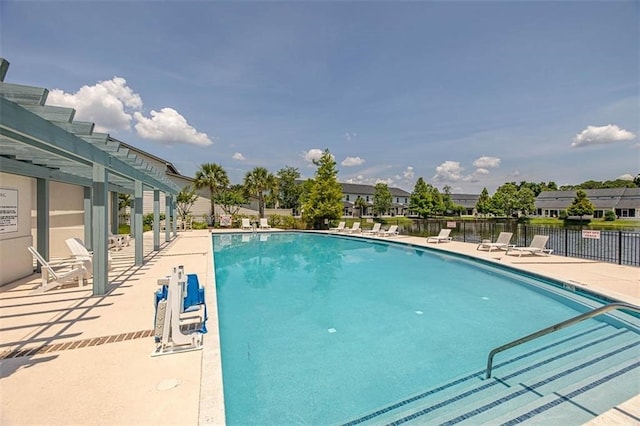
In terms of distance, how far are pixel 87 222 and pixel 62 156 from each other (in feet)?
22.2

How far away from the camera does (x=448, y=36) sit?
47.1 feet

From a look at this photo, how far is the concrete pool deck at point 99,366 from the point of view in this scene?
2680 millimetres

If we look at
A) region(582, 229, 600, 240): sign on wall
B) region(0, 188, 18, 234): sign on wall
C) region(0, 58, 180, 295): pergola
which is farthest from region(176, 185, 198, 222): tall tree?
region(582, 229, 600, 240): sign on wall

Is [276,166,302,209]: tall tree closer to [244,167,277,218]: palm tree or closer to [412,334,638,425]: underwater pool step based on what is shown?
[244,167,277,218]: palm tree

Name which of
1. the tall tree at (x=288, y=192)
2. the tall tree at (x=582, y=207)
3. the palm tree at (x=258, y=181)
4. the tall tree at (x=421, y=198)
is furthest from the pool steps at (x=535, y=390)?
the tall tree at (x=582, y=207)

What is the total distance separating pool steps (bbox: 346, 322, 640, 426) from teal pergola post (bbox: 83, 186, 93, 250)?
11835mm

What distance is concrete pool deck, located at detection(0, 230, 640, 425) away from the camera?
2.68 metres

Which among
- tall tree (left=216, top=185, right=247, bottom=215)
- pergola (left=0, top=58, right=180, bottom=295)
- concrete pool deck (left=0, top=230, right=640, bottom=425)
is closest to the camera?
concrete pool deck (left=0, top=230, right=640, bottom=425)

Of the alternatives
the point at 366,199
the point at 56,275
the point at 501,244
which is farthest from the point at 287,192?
the point at 56,275

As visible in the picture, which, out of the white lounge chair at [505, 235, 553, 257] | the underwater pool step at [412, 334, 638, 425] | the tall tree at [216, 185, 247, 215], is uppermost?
the tall tree at [216, 185, 247, 215]

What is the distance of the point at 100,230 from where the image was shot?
627 centimetres

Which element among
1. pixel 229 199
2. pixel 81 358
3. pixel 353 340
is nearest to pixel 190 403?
pixel 81 358

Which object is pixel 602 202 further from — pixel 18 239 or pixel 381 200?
pixel 18 239

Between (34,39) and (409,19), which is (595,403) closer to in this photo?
(409,19)
